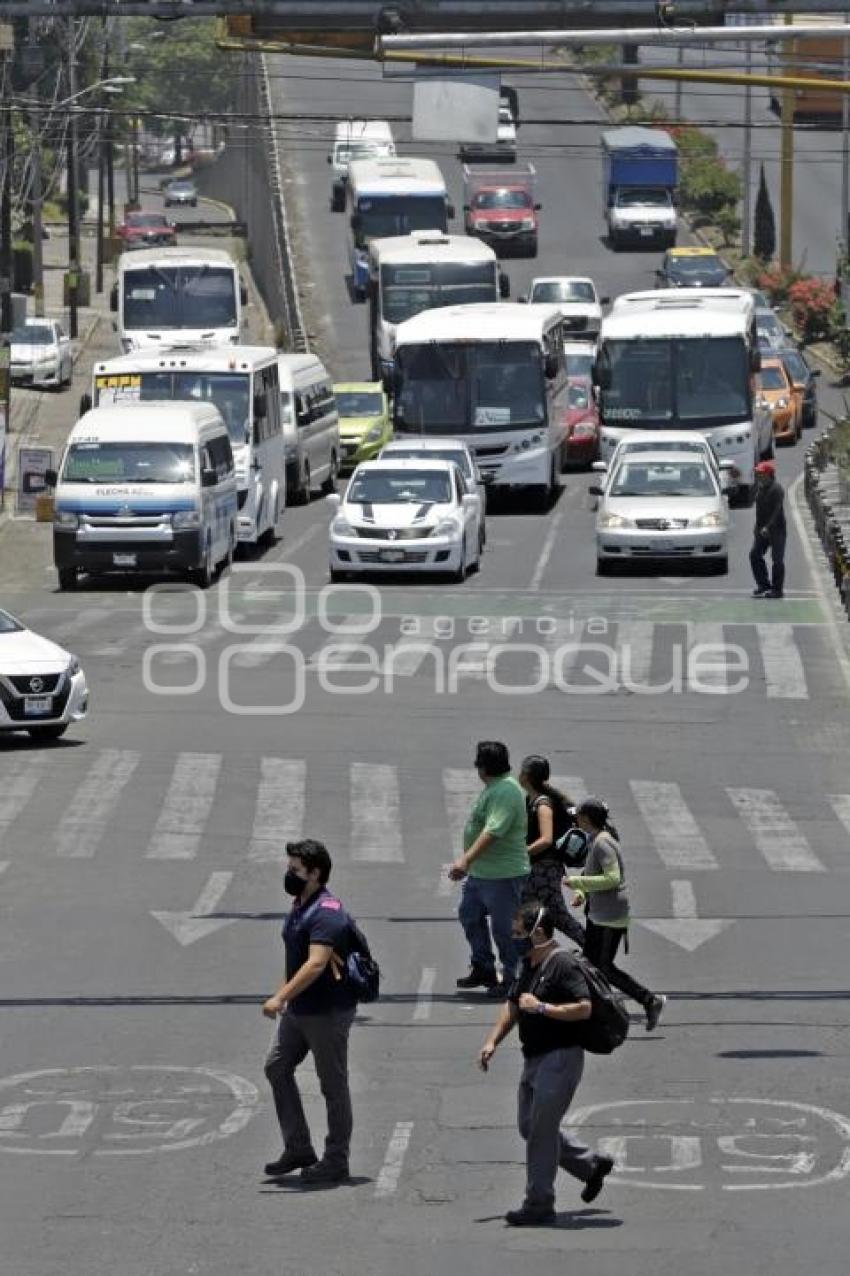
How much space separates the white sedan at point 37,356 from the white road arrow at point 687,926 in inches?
1991

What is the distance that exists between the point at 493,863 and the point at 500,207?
261ft

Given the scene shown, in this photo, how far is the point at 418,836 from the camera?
23.0 metres

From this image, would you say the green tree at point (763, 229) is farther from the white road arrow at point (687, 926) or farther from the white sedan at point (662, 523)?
the white road arrow at point (687, 926)

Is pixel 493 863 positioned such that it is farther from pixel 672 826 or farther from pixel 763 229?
pixel 763 229

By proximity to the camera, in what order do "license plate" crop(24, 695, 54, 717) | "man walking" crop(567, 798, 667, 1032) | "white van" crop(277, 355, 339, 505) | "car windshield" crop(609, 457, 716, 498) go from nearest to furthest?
"man walking" crop(567, 798, 667, 1032)
"license plate" crop(24, 695, 54, 717)
"car windshield" crop(609, 457, 716, 498)
"white van" crop(277, 355, 339, 505)

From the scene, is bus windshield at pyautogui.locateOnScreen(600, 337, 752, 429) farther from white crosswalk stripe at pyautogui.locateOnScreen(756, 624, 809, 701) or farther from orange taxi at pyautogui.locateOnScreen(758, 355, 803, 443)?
white crosswalk stripe at pyautogui.locateOnScreen(756, 624, 809, 701)

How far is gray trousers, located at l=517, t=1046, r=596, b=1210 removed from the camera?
12.4 meters

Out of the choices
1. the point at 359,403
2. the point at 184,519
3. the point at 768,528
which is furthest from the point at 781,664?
the point at 359,403

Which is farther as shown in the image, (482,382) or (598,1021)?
(482,382)

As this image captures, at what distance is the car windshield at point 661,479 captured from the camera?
1633 inches

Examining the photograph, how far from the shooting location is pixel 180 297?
199 ft

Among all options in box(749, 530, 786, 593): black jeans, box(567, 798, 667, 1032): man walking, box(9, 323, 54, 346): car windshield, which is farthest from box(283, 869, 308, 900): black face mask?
box(9, 323, 54, 346): car windshield

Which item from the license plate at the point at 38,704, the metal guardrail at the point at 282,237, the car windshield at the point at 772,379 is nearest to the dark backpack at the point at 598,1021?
the license plate at the point at 38,704

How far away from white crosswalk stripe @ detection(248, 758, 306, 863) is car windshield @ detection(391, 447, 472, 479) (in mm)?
17848
